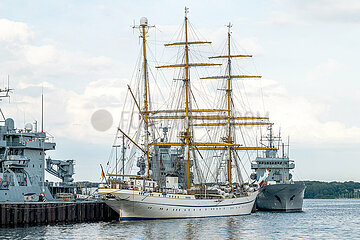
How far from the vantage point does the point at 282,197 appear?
97.4 meters

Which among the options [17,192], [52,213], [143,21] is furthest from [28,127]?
[143,21]

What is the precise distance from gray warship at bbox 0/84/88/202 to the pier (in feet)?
8.99

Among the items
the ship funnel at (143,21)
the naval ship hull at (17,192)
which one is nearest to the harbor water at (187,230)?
the naval ship hull at (17,192)

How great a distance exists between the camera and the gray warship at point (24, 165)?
6969 cm

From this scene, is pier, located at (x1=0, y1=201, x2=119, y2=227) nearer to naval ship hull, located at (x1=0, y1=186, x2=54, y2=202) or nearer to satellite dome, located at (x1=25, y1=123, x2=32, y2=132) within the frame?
naval ship hull, located at (x1=0, y1=186, x2=54, y2=202)

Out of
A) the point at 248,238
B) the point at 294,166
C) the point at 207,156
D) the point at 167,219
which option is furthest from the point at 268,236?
the point at 294,166

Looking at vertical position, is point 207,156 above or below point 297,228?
above

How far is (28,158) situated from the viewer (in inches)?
3014

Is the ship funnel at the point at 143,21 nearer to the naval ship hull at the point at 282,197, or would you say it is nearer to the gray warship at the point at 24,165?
the gray warship at the point at 24,165

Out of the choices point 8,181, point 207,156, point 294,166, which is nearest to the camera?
point 8,181

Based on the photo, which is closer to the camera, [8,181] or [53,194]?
[8,181]

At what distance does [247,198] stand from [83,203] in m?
27.2

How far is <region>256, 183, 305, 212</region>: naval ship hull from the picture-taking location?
95375 millimetres

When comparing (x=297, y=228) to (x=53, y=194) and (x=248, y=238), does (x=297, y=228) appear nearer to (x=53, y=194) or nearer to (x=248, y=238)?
(x=248, y=238)
